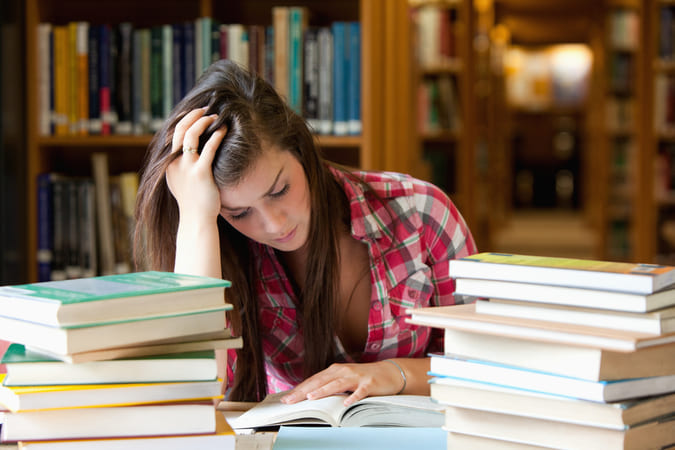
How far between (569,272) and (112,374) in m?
0.44

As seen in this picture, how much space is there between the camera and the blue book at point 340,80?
2.16 m

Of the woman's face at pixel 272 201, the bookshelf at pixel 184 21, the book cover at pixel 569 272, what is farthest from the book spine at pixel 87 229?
the book cover at pixel 569 272

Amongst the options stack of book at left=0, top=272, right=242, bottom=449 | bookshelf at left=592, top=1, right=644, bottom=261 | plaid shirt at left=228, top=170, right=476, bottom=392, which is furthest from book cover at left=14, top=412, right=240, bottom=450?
bookshelf at left=592, top=1, right=644, bottom=261

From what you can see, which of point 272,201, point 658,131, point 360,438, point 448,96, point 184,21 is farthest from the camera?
point 448,96

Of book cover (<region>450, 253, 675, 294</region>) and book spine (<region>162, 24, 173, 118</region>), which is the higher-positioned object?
book spine (<region>162, 24, 173, 118</region>)

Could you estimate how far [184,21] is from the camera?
246 cm

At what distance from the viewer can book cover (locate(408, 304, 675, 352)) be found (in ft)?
2.15

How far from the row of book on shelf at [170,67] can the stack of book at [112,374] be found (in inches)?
58.3

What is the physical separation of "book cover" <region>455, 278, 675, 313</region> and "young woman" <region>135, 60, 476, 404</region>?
0.34 m

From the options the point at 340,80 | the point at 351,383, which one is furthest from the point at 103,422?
the point at 340,80

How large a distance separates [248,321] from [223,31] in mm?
1185

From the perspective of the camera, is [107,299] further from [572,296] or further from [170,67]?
[170,67]

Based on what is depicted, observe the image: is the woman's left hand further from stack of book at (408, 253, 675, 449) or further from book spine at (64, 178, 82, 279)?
book spine at (64, 178, 82, 279)

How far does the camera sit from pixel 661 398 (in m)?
0.73
